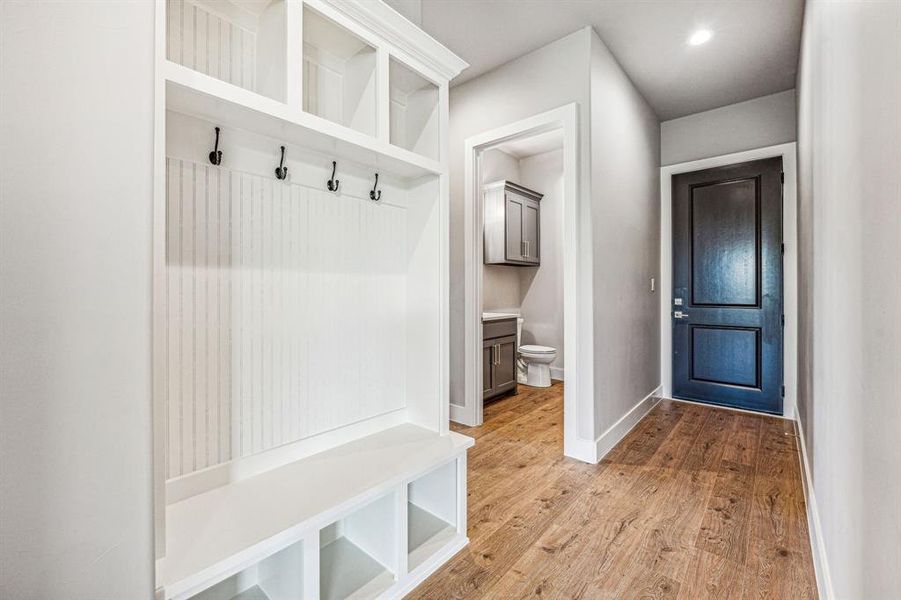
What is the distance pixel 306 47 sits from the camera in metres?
1.53

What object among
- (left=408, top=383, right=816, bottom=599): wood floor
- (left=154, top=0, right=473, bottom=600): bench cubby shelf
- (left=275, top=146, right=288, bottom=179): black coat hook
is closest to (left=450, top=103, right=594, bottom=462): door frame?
(left=408, top=383, right=816, bottom=599): wood floor

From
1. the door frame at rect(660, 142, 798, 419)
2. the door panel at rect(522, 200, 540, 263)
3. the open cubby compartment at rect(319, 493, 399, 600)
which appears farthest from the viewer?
the door panel at rect(522, 200, 540, 263)

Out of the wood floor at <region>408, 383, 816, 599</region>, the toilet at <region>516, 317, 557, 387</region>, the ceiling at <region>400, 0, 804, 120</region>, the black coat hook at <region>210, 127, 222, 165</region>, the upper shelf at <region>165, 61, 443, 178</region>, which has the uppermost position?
the ceiling at <region>400, 0, 804, 120</region>

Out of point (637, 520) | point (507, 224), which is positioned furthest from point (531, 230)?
point (637, 520)

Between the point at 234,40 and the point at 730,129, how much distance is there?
13.3 ft

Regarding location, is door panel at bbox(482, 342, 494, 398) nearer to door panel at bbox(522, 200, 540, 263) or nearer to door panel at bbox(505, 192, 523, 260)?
door panel at bbox(505, 192, 523, 260)

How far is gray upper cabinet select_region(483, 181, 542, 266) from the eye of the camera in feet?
14.0

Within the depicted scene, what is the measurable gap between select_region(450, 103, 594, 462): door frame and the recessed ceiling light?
979mm

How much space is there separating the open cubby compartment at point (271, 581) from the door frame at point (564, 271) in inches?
72.8

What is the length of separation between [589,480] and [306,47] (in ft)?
8.18

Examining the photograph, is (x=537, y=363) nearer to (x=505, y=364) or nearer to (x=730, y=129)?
(x=505, y=364)

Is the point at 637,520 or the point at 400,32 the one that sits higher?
the point at 400,32

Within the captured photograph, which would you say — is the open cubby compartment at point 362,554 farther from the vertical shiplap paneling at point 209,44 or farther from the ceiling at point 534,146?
the ceiling at point 534,146

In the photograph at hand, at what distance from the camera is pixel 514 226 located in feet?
14.5
